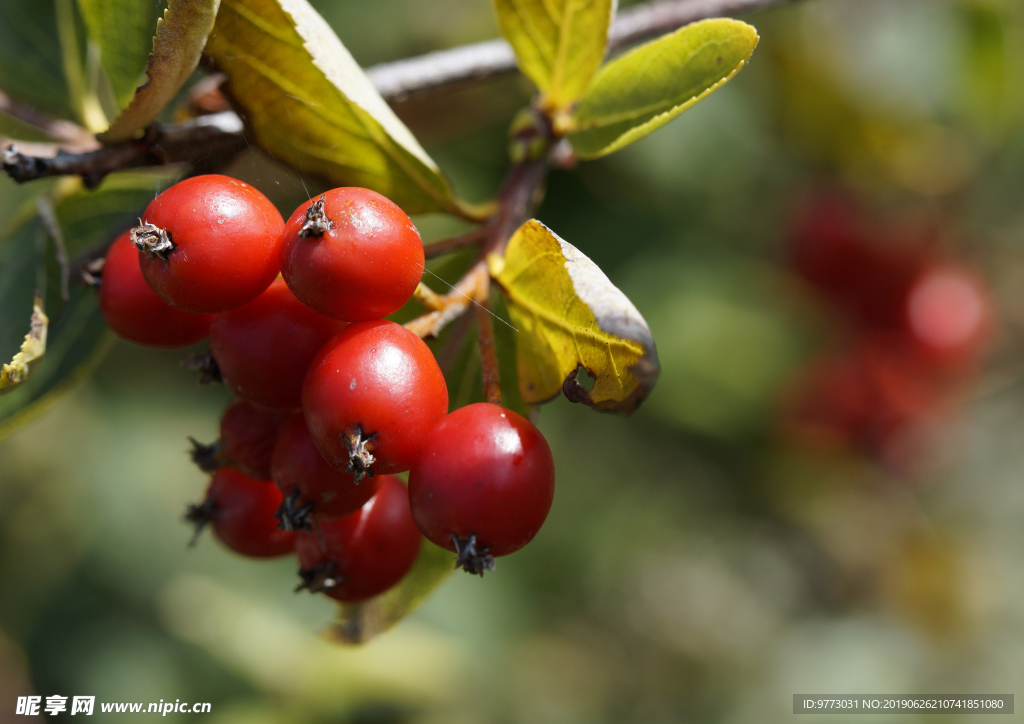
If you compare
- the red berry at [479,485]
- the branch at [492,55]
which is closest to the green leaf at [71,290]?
the branch at [492,55]

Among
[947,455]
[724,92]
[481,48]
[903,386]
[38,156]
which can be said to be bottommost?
[947,455]

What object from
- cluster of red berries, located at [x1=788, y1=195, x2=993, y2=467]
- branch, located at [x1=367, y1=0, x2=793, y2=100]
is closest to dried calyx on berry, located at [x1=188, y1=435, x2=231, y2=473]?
branch, located at [x1=367, y1=0, x2=793, y2=100]

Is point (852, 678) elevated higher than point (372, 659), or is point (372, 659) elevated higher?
point (372, 659)

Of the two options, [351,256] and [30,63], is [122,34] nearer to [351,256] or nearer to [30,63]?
[30,63]

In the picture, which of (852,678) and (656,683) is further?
(656,683)

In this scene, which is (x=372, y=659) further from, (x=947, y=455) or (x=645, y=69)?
(x=947, y=455)

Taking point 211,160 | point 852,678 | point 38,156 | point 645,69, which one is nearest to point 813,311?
point 852,678
